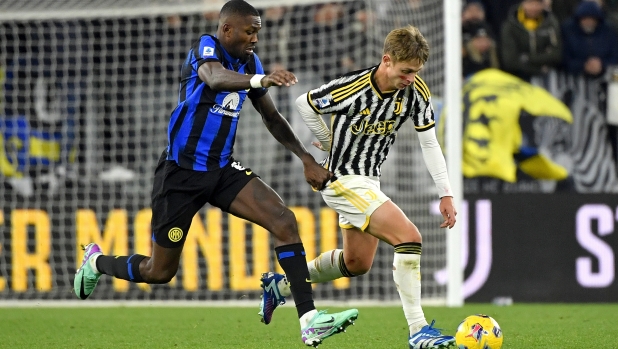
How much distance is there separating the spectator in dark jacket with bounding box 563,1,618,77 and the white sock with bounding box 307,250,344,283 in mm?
5297

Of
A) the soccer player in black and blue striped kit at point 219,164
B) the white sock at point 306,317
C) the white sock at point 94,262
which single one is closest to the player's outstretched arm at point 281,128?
the soccer player in black and blue striped kit at point 219,164

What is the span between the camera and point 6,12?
10391 mm

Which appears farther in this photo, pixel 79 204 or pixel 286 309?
pixel 79 204

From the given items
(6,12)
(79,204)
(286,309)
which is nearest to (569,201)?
(286,309)

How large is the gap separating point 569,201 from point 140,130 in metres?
4.50

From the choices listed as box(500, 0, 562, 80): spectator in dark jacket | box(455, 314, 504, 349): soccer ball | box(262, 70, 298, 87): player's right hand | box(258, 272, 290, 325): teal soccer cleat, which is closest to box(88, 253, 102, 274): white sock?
→ box(258, 272, 290, 325): teal soccer cleat

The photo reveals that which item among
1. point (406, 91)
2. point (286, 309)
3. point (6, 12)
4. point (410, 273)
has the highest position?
point (6, 12)

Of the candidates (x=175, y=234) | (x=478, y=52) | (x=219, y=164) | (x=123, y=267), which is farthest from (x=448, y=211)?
(x=478, y=52)

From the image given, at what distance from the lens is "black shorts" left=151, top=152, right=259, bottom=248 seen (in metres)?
5.50

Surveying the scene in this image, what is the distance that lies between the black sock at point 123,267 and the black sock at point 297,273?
1.14m

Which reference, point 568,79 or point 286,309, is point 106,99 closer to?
point 286,309

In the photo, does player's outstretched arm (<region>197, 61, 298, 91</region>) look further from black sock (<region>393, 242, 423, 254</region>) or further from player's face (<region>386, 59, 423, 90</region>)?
black sock (<region>393, 242, 423, 254</region>)

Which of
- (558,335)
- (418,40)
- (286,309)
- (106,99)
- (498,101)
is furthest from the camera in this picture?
(106,99)

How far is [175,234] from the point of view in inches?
222
